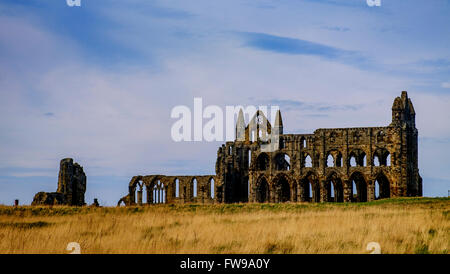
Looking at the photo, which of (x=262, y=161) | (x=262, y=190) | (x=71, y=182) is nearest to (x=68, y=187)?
(x=71, y=182)

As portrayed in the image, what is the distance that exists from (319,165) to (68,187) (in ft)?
87.1

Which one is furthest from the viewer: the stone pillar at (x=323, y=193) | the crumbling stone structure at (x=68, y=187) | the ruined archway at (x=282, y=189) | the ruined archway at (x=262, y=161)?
the ruined archway at (x=262, y=161)

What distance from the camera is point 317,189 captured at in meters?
68.3

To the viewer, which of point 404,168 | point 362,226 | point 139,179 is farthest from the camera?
point 139,179

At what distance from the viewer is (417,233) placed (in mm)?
20703

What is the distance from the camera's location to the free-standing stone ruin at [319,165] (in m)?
63.6

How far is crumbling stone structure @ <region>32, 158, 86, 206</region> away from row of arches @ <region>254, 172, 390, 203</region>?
70.5ft

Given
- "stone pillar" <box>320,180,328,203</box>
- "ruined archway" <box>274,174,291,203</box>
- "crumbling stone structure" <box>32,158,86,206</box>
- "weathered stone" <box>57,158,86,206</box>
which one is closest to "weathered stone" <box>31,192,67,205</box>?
"crumbling stone structure" <box>32,158,86,206</box>

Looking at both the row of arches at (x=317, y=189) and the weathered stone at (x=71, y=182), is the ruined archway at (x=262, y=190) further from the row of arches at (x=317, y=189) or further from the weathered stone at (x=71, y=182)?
the weathered stone at (x=71, y=182)

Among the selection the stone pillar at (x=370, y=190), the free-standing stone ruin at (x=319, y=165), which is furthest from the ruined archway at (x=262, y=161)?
the stone pillar at (x=370, y=190)
